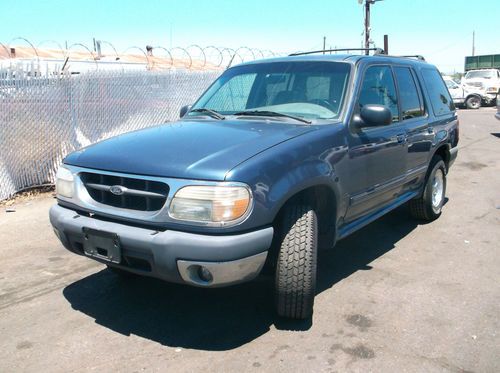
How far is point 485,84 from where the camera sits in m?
26.0

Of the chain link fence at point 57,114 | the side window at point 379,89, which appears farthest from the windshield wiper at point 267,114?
the chain link fence at point 57,114

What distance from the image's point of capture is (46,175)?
7414 mm

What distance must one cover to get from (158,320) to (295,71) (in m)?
2.36

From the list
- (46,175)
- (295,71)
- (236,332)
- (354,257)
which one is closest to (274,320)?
(236,332)

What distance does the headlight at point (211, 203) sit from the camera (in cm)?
288

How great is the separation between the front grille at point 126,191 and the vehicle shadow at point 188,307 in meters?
0.91

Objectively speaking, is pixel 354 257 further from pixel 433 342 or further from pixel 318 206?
pixel 433 342

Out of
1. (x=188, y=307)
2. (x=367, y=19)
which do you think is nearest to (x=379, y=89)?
(x=188, y=307)

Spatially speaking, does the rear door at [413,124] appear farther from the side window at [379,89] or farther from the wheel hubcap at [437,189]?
the wheel hubcap at [437,189]

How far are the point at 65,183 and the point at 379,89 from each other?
9.27ft

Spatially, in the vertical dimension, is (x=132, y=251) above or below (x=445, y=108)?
below

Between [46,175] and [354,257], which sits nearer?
[354,257]

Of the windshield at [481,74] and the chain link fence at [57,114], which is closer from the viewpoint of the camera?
the chain link fence at [57,114]

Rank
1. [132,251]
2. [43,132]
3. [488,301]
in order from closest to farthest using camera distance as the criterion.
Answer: [132,251] → [488,301] → [43,132]
